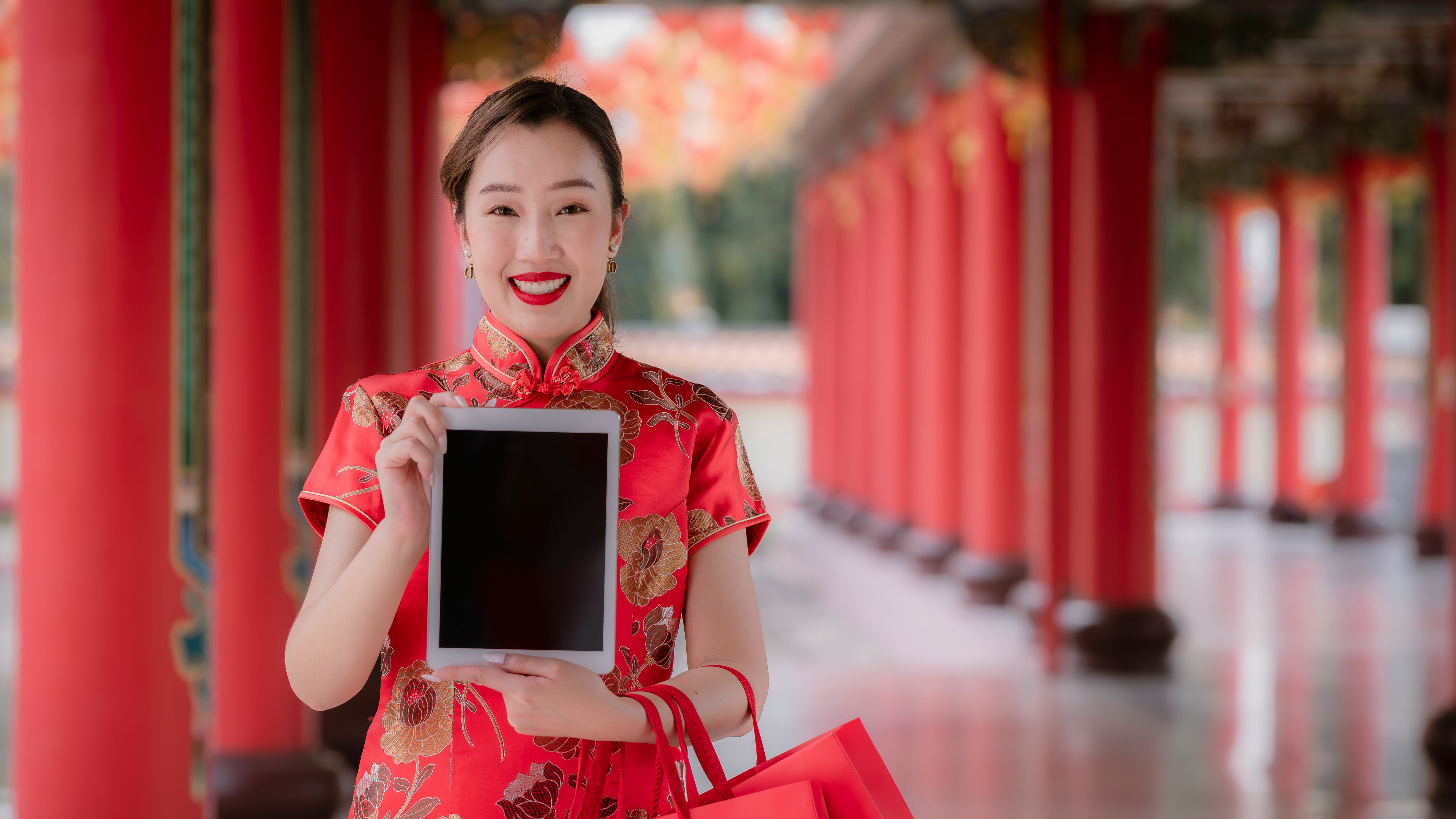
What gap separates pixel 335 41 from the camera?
12.9ft

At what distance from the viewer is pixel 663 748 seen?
107 centimetres

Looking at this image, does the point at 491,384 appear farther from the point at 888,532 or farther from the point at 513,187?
the point at 888,532

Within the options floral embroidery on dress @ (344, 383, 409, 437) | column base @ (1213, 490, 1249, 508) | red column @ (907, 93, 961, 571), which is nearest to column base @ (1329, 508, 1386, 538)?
column base @ (1213, 490, 1249, 508)

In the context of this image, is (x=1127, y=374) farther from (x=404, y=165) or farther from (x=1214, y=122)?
(x=1214, y=122)

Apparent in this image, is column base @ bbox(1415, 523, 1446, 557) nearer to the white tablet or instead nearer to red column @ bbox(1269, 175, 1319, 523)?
red column @ bbox(1269, 175, 1319, 523)

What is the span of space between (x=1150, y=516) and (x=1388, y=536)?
682 cm

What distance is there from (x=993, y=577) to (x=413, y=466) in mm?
6749

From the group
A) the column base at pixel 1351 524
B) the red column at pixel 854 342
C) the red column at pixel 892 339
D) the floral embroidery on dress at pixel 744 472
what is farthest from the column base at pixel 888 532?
the floral embroidery on dress at pixel 744 472

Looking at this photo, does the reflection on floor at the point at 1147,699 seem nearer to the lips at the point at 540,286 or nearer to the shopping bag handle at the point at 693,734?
the shopping bag handle at the point at 693,734

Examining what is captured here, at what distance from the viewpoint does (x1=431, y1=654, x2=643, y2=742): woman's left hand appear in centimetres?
99

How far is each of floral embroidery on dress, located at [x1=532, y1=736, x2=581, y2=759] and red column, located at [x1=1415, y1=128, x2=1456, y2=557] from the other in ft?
30.2

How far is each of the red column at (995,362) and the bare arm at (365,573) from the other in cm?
666

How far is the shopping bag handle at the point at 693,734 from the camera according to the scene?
1.07m

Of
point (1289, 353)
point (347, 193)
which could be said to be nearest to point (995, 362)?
point (347, 193)
